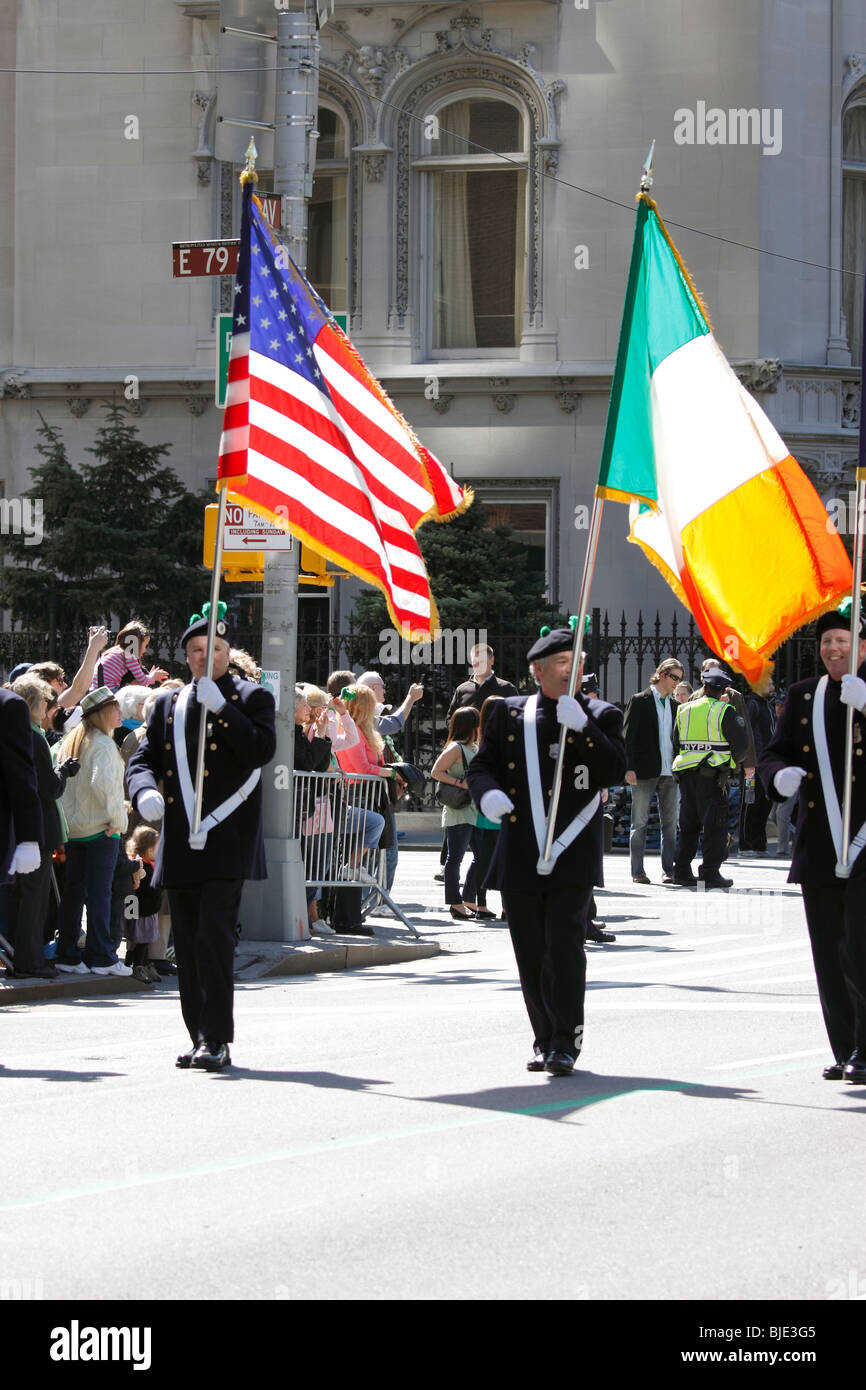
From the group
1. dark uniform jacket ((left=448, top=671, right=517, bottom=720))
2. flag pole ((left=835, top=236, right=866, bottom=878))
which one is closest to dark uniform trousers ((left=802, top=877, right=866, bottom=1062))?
flag pole ((left=835, top=236, right=866, bottom=878))

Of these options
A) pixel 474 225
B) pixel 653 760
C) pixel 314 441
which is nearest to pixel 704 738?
pixel 653 760

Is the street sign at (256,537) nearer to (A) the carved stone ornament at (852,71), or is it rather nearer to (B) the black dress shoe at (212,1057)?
(B) the black dress shoe at (212,1057)

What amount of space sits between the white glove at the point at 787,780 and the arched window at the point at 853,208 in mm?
19892

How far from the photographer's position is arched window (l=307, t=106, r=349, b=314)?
28234 mm

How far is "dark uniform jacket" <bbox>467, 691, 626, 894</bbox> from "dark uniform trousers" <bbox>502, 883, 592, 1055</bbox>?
8cm

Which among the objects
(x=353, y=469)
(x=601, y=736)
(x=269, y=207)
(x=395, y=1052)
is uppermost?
(x=269, y=207)

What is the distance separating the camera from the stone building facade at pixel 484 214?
26594 mm

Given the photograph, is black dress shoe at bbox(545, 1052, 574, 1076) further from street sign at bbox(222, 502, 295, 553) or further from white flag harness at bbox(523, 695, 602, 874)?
street sign at bbox(222, 502, 295, 553)

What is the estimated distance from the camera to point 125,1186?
22.3ft

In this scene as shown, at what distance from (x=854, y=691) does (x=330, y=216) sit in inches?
839

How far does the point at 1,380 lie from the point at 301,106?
50.0 feet

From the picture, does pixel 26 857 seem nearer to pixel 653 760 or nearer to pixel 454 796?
pixel 454 796
